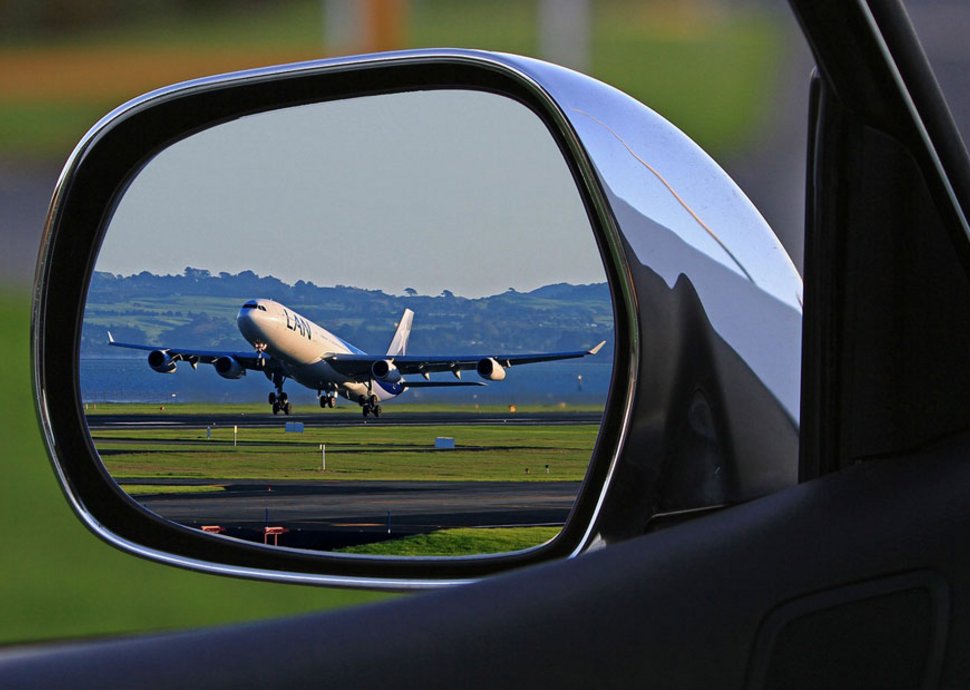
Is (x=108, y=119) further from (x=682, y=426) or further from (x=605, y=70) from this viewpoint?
(x=605, y=70)

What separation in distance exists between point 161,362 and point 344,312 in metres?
0.60

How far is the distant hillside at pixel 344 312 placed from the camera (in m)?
1.22

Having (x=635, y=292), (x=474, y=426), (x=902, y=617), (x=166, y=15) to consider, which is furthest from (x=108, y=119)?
(x=166, y=15)

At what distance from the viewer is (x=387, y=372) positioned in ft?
8.37

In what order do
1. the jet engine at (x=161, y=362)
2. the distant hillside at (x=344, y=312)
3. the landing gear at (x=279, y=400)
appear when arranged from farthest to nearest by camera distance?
the landing gear at (x=279, y=400) < the jet engine at (x=161, y=362) < the distant hillside at (x=344, y=312)

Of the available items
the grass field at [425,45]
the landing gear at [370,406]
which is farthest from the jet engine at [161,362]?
the grass field at [425,45]

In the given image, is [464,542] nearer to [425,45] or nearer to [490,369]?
[490,369]

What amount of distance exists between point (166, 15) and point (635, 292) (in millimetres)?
25054

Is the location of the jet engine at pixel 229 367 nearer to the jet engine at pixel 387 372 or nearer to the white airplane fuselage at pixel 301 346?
the white airplane fuselage at pixel 301 346

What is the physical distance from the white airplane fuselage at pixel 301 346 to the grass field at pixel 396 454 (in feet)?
0.36

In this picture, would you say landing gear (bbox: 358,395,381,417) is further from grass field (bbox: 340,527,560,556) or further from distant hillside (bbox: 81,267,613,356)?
grass field (bbox: 340,527,560,556)

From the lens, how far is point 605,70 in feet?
65.3

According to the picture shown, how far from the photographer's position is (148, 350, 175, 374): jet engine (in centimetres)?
218

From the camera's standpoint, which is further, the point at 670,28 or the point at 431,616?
the point at 670,28
